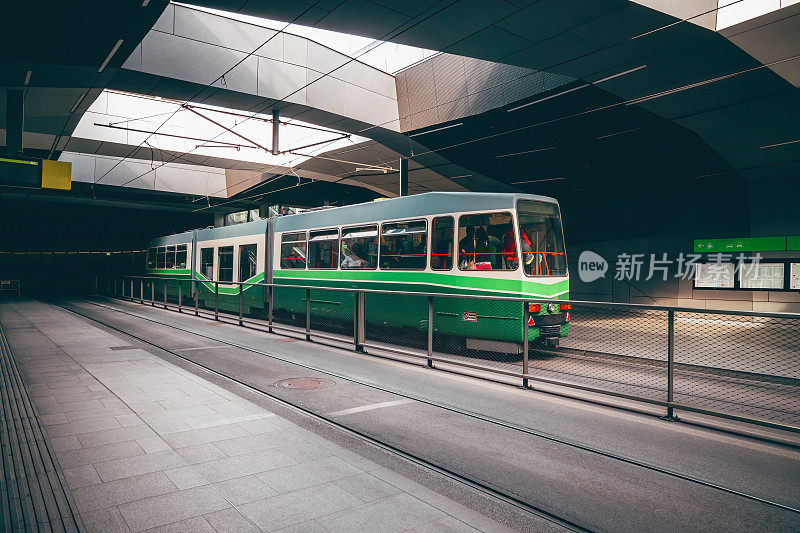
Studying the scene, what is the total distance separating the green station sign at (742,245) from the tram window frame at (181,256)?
20.7 m

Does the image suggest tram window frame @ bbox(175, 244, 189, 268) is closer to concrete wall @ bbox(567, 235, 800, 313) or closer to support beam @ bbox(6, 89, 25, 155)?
support beam @ bbox(6, 89, 25, 155)

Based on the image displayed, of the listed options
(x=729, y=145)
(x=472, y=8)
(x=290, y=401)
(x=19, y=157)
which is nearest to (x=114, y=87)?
(x=19, y=157)

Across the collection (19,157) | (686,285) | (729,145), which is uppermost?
(729,145)

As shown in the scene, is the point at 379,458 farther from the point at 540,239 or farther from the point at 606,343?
the point at 540,239

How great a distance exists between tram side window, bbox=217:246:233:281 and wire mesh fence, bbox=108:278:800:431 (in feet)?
18.9

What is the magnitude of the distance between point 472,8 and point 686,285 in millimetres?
14289

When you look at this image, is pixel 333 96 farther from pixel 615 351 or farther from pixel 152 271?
pixel 152 271

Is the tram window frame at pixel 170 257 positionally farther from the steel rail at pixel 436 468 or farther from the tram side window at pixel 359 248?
the steel rail at pixel 436 468

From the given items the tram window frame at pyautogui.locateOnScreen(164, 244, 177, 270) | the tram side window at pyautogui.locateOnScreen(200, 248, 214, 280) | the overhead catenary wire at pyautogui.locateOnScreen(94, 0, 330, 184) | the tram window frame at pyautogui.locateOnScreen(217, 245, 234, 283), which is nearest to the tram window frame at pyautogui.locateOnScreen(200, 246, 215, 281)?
the tram side window at pyautogui.locateOnScreen(200, 248, 214, 280)

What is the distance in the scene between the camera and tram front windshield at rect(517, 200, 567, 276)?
9695 mm

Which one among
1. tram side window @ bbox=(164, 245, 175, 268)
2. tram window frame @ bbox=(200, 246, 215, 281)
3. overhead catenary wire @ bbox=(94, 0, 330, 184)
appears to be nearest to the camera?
overhead catenary wire @ bbox=(94, 0, 330, 184)

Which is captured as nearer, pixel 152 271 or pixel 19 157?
pixel 19 157

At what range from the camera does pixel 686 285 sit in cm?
1919

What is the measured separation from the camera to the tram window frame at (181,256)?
22.5 m
